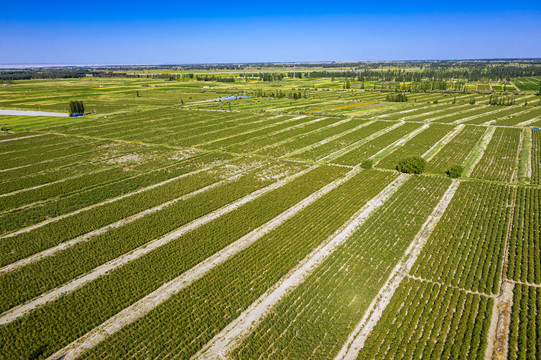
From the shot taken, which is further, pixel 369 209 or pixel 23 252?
pixel 369 209

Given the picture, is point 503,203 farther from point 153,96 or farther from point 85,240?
point 153,96

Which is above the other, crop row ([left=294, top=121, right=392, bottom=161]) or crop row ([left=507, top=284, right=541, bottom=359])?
crop row ([left=294, top=121, right=392, bottom=161])

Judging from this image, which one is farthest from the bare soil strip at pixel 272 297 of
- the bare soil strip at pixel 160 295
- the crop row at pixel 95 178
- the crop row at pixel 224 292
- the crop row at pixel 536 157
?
the crop row at pixel 95 178

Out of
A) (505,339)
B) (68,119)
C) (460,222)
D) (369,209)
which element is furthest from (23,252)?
(68,119)

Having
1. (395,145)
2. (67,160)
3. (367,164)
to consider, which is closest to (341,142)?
(395,145)

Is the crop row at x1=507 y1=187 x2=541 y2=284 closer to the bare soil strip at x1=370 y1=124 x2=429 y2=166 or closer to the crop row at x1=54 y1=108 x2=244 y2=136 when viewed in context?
the bare soil strip at x1=370 y1=124 x2=429 y2=166

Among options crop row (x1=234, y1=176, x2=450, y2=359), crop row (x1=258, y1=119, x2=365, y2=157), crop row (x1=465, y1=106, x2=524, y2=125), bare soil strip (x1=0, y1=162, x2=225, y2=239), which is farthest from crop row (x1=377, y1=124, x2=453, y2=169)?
bare soil strip (x1=0, y1=162, x2=225, y2=239)
